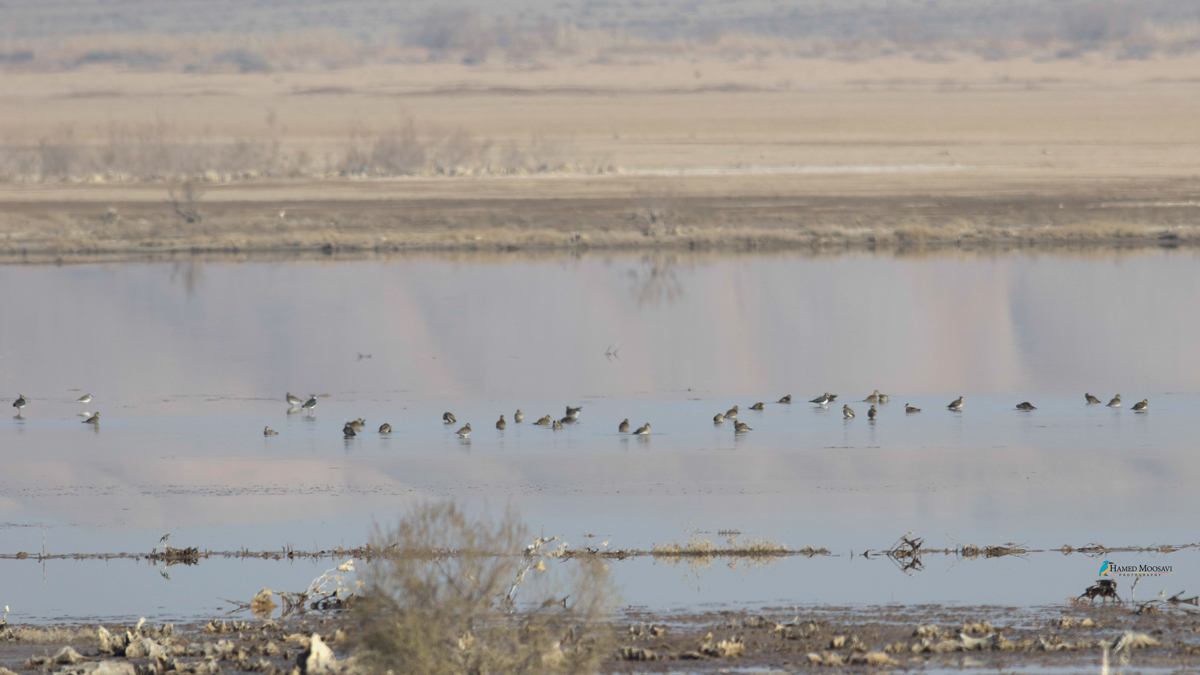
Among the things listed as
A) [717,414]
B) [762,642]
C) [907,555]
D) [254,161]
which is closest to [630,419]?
[717,414]

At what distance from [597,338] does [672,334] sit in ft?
5.23

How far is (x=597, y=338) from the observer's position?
1383 inches

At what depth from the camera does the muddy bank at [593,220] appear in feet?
176

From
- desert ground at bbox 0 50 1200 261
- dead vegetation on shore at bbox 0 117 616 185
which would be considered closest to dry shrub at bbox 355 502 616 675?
desert ground at bbox 0 50 1200 261

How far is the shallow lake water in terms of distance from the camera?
1582 cm

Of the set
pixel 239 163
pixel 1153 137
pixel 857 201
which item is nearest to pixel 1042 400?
pixel 857 201

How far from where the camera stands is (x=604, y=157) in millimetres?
89750

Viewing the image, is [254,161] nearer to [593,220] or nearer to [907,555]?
[593,220]

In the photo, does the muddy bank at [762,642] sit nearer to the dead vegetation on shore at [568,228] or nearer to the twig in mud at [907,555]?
the twig in mud at [907,555]

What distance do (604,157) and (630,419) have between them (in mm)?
65889

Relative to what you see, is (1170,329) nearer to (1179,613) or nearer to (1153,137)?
(1179,613)

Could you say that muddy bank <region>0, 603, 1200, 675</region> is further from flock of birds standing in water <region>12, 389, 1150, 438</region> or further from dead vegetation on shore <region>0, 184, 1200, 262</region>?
dead vegetation on shore <region>0, 184, 1200, 262</region>
